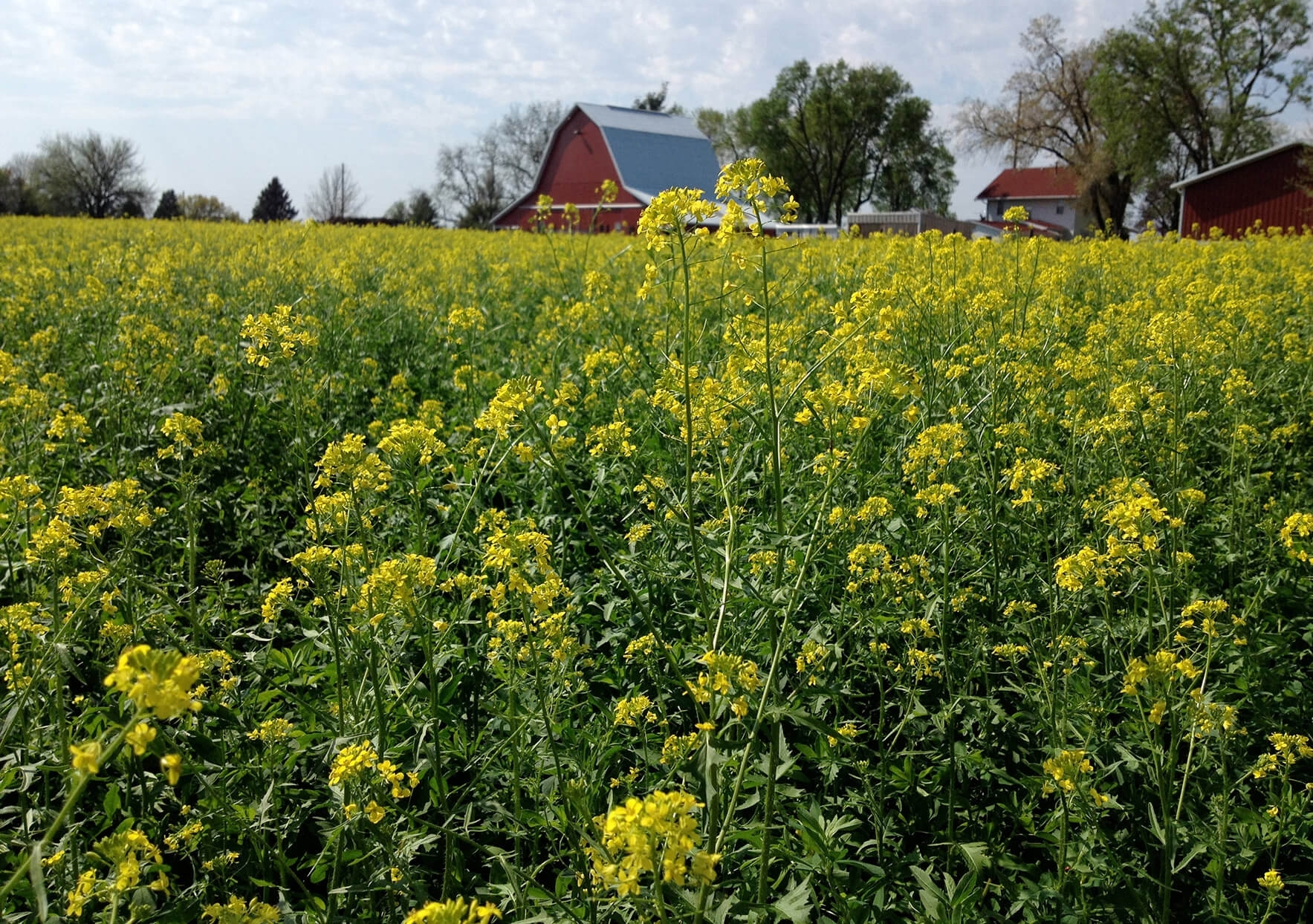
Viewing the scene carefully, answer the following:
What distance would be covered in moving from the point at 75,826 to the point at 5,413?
298 cm

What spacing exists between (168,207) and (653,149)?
2496 cm

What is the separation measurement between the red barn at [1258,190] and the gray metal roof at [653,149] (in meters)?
21.4

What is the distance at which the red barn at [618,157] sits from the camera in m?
43.9

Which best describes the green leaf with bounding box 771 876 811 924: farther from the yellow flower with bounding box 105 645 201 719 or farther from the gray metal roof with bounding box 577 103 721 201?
the gray metal roof with bounding box 577 103 721 201

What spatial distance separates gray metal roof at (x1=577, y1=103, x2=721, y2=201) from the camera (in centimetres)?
4403

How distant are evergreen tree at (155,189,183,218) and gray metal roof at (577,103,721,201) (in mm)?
20834

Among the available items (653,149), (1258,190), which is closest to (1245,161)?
(1258,190)

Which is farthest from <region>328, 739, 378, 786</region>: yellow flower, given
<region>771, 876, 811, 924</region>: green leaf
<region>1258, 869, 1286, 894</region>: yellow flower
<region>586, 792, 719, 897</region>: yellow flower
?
<region>1258, 869, 1286, 894</region>: yellow flower

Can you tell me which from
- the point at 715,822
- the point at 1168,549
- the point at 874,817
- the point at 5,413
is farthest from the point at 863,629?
the point at 5,413

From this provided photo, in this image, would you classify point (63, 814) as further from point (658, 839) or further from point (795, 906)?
point (795, 906)

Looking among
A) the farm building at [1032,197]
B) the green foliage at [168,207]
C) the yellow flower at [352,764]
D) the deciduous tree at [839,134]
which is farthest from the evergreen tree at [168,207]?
the farm building at [1032,197]

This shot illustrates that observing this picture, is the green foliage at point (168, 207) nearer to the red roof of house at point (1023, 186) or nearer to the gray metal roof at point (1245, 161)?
the gray metal roof at point (1245, 161)

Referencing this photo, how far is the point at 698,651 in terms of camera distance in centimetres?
279

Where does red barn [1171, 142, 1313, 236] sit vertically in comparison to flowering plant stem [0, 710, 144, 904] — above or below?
above
